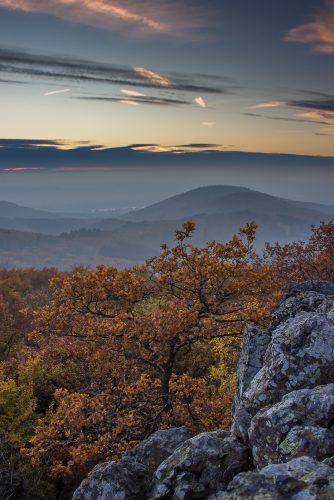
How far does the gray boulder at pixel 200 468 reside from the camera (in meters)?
11.6

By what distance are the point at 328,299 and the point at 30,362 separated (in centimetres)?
2262

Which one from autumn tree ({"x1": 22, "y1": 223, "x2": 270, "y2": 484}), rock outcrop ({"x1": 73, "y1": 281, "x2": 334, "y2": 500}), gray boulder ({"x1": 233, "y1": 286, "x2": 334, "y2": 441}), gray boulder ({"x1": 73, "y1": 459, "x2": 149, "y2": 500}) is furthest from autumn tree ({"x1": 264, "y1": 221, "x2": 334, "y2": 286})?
gray boulder ({"x1": 73, "y1": 459, "x2": 149, "y2": 500})

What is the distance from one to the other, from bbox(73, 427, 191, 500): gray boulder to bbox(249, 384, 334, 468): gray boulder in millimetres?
3966

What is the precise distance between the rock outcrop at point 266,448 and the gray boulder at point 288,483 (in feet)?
0.07

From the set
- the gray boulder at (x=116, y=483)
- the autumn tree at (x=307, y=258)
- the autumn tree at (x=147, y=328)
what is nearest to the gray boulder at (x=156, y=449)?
the gray boulder at (x=116, y=483)

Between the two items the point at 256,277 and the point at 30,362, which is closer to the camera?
the point at 256,277

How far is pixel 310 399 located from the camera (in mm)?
11773

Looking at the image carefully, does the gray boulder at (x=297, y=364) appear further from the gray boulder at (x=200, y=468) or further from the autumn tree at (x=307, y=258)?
the autumn tree at (x=307, y=258)

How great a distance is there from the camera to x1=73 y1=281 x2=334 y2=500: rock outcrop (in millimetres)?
9081

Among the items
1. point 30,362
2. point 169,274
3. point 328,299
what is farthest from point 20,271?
point 328,299

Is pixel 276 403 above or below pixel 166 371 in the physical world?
above

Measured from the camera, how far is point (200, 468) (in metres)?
12.2

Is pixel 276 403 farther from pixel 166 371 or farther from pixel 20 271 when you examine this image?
pixel 20 271

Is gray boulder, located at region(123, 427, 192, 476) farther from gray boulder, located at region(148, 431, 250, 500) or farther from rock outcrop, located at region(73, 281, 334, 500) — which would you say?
gray boulder, located at region(148, 431, 250, 500)
